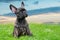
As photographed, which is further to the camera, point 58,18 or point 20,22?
point 58,18

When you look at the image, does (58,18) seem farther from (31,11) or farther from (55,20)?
(31,11)

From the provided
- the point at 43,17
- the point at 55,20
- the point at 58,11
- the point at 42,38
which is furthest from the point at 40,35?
the point at 58,11

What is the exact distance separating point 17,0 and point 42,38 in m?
13.9

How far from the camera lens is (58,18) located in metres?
16.7

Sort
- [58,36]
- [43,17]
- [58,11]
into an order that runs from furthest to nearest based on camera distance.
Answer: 1. [58,11]
2. [43,17]
3. [58,36]

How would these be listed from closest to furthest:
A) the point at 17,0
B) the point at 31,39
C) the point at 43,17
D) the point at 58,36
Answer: the point at 31,39 < the point at 58,36 < the point at 43,17 < the point at 17,0

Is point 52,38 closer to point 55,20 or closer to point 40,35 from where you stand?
point 40,35

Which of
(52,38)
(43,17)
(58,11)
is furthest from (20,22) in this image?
(58,11)

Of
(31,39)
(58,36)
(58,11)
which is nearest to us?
(31,39)

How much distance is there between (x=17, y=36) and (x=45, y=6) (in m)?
11.6

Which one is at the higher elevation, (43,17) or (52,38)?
(43,17)

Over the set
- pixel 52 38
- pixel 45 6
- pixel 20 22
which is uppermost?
pixel 45 6

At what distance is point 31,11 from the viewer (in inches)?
770

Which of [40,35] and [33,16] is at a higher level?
[33,16]
